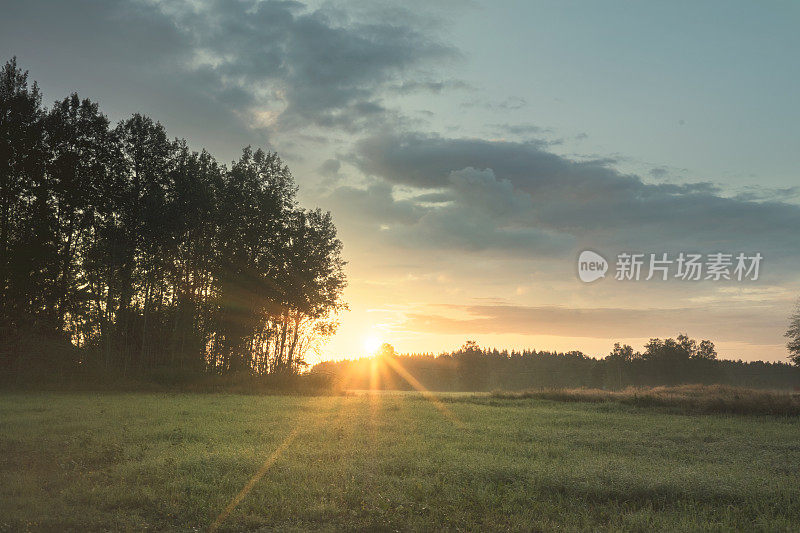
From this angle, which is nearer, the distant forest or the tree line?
the tree line

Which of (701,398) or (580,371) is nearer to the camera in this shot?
(701,398)

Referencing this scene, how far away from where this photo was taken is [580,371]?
167750 mm

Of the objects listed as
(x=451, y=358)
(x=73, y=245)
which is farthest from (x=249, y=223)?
(x=451, y=358)

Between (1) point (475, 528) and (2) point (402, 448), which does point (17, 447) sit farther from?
(1) point (475, 528)

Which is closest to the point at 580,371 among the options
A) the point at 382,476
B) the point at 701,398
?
the point at 701,398

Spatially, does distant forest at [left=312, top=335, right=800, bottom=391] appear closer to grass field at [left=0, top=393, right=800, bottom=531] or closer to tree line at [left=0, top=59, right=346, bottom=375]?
tree line at [left=0, top=59, right=346, bottom=375]

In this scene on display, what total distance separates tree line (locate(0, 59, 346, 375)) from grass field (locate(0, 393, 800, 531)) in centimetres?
2137

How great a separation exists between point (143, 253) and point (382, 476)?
4205 cm

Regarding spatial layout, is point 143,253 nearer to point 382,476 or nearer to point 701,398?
point 382,476

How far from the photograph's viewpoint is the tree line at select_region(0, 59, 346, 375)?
1698 inches

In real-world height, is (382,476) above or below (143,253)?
below

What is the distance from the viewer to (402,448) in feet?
61.3

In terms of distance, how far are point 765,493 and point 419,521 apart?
916 centimetres

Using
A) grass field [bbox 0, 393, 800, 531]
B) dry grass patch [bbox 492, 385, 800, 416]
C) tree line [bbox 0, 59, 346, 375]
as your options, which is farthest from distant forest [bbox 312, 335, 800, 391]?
grass field [bbox 0, 393, 800, 531]
